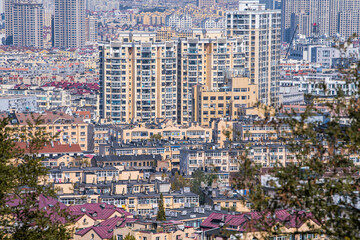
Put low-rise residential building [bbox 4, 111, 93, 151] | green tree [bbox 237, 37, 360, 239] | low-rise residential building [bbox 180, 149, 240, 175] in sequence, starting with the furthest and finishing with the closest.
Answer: low-rise residential building [bbox 4, 111, 93, 151] < low-rise residential building [bbox 180, 149, 240, 175] < green tree [bbox 237, 37, 360, 239]

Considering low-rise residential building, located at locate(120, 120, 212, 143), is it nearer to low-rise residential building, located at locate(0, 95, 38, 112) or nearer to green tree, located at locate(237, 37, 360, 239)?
low-rise residential building, located at locate(0, 95, 38, 112)

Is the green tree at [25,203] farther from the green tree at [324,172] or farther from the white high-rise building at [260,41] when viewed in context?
the white high-rise building at [260,41]

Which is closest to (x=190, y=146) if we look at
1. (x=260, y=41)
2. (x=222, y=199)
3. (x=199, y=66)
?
(x=199, y=66)

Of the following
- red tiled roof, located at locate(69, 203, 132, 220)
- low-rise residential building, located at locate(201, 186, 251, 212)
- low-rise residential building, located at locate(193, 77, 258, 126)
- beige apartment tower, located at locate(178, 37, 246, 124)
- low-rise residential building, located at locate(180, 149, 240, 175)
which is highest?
beige apartment tower, located at locate(178, 37, 246, 124)

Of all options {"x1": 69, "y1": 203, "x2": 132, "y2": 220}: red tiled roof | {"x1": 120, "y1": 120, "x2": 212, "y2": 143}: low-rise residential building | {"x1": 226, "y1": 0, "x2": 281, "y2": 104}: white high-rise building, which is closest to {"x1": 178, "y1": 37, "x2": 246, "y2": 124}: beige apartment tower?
{"x1": 226, "y1": 0, "x2": 281, "y2": 104}: white high-rise building

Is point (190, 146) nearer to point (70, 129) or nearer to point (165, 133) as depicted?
point (165, 133)

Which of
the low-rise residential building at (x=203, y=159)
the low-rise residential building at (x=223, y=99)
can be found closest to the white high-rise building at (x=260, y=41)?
the low-rise residential building at (x=223, y=99)
